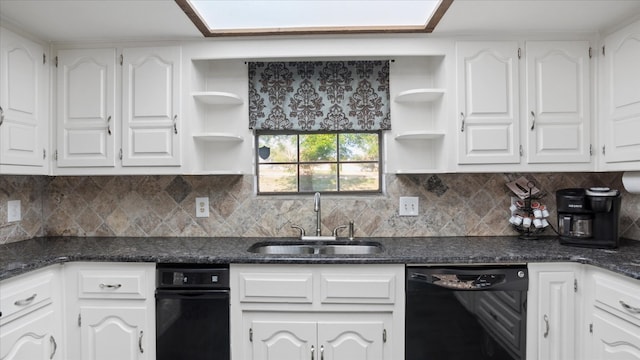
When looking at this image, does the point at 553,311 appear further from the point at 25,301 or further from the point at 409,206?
the point at 25,301

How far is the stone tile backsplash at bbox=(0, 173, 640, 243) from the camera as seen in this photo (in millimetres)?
2352

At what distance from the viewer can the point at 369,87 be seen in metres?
2.33

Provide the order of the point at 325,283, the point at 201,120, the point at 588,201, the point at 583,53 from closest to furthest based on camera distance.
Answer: the point at 325,283 → the point at 588,201 → the point at 583,53 → the point at 201,120

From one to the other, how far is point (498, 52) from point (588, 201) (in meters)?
1.00

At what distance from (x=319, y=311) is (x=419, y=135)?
1.22 m

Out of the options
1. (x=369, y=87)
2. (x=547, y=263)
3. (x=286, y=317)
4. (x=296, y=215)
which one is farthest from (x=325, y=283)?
(x=369, y=87)

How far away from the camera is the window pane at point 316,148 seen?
8.03 feet

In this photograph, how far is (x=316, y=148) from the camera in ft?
8.05

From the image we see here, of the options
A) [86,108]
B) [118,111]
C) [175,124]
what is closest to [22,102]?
[86,108]

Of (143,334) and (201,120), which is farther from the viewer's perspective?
(201,120)

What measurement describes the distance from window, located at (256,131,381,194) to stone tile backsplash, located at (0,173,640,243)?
0.33 ft

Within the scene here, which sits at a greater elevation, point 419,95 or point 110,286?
point 419,95

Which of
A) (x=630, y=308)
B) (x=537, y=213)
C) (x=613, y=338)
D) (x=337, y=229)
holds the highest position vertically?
(x=537, y=213)

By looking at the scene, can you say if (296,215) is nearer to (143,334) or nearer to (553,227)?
(143,334)
